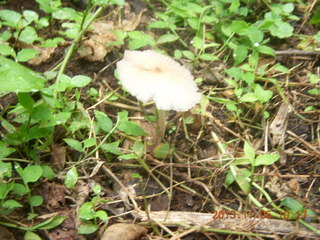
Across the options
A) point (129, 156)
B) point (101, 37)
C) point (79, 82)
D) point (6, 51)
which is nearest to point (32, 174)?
point (129, 156)

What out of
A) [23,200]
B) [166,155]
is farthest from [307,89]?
[23,200]

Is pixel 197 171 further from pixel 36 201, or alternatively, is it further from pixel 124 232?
pixel 36 201

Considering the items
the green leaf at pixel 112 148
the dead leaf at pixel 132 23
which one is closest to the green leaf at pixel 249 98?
the green leaf at pixel 112 148

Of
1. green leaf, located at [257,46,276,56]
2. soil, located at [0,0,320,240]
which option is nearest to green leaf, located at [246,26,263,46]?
green leaf, located at [257,46,276,56]

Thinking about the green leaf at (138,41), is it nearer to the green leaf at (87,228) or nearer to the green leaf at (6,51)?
the green leaf at (6,51)

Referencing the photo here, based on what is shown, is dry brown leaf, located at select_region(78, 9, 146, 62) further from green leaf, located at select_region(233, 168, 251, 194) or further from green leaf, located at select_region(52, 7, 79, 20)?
green leaf, located at select_region(233, 168, 251, 194)
